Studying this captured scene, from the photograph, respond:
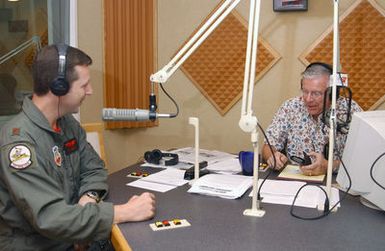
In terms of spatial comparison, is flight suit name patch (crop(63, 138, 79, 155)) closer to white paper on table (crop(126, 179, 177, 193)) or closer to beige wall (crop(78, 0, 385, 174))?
white paper on table (crop(126, 179, 177, 193))

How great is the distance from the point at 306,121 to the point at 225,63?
107 cm

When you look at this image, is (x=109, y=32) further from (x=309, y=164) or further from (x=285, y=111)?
(x=309, y=164)

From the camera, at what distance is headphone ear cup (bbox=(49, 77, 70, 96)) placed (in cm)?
146

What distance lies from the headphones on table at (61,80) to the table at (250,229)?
0.46 meters

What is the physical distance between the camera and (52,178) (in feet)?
4.68

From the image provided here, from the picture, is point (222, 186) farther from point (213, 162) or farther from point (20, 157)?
point (20, 157)

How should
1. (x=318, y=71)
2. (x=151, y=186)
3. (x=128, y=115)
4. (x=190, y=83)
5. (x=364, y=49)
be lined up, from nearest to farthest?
(x=128, y=115), (x=151, y=186), (x=318, y=71), (x=364, y=49), (x=190, y=83)

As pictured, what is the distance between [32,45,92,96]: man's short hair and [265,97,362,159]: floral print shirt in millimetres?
1436

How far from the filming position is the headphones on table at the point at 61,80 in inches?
57.5

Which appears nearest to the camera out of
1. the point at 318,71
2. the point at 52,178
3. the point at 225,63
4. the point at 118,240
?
the point at 118,240

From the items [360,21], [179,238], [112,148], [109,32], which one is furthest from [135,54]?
[179,238]

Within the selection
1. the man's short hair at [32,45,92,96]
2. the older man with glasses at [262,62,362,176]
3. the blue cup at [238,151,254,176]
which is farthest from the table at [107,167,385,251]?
the older man with glasses at [262,62,362,176]

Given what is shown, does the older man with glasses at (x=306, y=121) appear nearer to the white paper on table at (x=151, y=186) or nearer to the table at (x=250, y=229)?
the white paper on table at (x=151, y=186)

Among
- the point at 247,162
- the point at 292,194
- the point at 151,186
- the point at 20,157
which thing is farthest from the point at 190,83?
the point at 20,157
